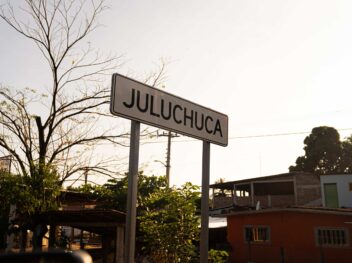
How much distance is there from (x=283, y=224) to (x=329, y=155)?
34807 mm

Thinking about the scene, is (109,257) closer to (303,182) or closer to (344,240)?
(344,240)

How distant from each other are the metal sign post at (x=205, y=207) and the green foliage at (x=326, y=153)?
171ft

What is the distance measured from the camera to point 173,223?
24.8 ft

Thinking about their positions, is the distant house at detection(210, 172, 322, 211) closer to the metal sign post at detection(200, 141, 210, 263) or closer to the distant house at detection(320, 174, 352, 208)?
the distant house at detection(320, 174, 352, 208)

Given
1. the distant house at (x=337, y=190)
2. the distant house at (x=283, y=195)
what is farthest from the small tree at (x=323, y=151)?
the distant house at (x=337, y=190)

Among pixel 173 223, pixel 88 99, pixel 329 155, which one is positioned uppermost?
pixel 329 155

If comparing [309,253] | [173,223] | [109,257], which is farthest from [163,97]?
[309,253]

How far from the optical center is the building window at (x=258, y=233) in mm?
21945

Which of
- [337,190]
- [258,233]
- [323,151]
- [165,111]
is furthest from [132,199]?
[323,151]

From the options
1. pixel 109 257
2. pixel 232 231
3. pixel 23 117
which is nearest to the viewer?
pixel 23 117

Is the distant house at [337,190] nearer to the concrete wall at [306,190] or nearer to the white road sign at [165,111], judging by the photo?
the concrete wall at [306,190]

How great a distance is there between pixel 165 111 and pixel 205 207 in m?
1.01

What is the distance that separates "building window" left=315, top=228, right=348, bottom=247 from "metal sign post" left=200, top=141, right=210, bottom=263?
18678 millimetres

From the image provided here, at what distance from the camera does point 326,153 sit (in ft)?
170
